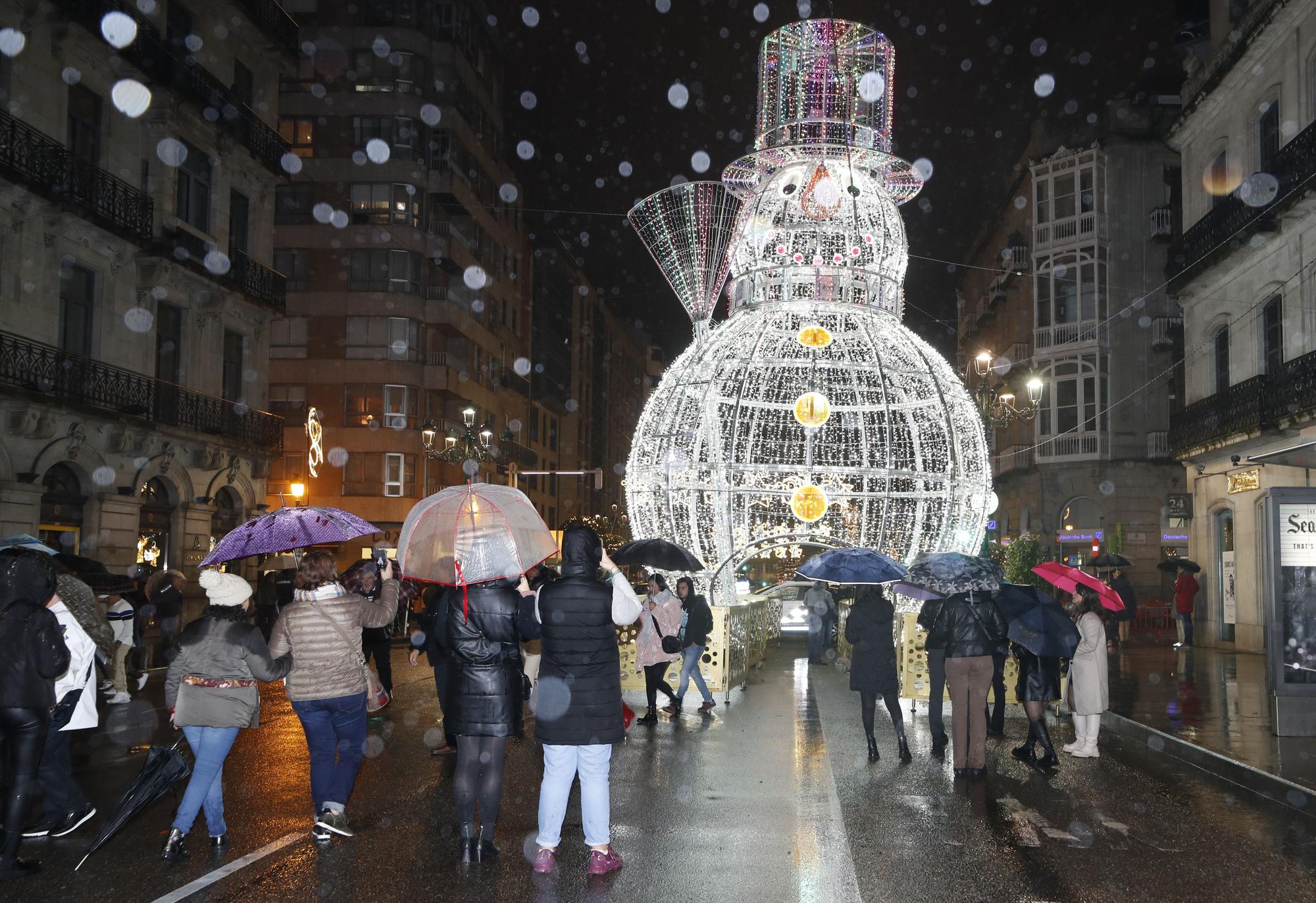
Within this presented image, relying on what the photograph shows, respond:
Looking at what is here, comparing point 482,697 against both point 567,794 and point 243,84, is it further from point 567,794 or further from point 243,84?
point 243,84

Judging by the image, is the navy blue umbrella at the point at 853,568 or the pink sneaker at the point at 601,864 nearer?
the pink sneaker at the point at 601,864

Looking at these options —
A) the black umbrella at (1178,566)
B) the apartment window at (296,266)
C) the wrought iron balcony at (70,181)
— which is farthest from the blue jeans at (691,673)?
the apartment window at (296,266)

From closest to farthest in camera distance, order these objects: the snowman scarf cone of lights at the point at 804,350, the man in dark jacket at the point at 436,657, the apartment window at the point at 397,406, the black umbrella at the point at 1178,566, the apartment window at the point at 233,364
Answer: the man in dark jacket at the point at 436,657, the snowman scarf cone of lights at the point at 804,350, the black umbrella at the point at 1178,566, the apartment window at the point at 233,364, the apartment window at the point at 397,406

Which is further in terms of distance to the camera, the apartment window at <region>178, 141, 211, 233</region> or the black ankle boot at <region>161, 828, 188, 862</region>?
the apartment window at <region>178, 141, 211, 233</region>

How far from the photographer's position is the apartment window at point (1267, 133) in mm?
21500

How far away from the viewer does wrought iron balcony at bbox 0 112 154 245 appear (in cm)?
1831

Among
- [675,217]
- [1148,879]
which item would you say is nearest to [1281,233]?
[675,217]

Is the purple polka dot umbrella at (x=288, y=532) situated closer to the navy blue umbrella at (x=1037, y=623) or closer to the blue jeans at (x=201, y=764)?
the blue jeans at (x=201, y=764)

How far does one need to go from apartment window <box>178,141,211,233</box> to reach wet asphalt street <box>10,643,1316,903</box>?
629 inches

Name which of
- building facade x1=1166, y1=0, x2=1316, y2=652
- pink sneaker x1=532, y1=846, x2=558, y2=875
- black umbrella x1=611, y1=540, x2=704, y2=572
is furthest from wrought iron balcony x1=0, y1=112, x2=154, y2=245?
building facade x1=1166, y1=0, x2=1316, y2=652

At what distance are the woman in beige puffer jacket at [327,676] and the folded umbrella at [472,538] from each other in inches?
18.7

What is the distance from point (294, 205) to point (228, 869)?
38.3 m

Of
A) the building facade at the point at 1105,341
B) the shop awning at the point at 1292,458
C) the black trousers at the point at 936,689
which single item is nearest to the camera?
the black trousers at the point at 936,689

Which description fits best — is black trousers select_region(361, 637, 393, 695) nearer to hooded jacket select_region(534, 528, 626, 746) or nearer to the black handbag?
the black handbag
